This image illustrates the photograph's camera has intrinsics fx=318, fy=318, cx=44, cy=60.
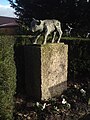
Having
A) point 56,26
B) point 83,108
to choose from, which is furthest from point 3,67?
point 56,26

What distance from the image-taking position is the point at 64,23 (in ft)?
69.2

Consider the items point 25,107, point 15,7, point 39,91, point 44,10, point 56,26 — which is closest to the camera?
point 25,107

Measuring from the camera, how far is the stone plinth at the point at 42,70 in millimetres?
8203

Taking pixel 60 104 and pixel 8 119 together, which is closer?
pixel 8 119

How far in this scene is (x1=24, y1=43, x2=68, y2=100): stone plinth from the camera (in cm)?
820

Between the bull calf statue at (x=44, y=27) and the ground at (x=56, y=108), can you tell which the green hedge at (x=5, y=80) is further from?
the bull calf statue at (x=44, y=27)

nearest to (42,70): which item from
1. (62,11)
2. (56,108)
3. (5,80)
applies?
(56,108)

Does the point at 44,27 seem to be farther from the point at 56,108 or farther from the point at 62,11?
the point at 62,11

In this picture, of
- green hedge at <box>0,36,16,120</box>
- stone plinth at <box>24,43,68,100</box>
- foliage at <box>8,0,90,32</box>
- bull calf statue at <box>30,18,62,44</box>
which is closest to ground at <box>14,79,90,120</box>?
stone plinth at <box>24,43,68,100</box>

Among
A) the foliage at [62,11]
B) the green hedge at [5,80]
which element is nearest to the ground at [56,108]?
the green hedge at [5,80]

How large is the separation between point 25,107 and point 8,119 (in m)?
1.49

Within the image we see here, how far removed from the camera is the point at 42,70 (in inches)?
323

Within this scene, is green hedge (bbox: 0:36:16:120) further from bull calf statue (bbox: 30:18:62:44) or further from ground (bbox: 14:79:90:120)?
bull calf statue (bbox: 30:18:62:44)

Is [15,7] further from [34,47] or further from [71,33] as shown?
[34,47]
